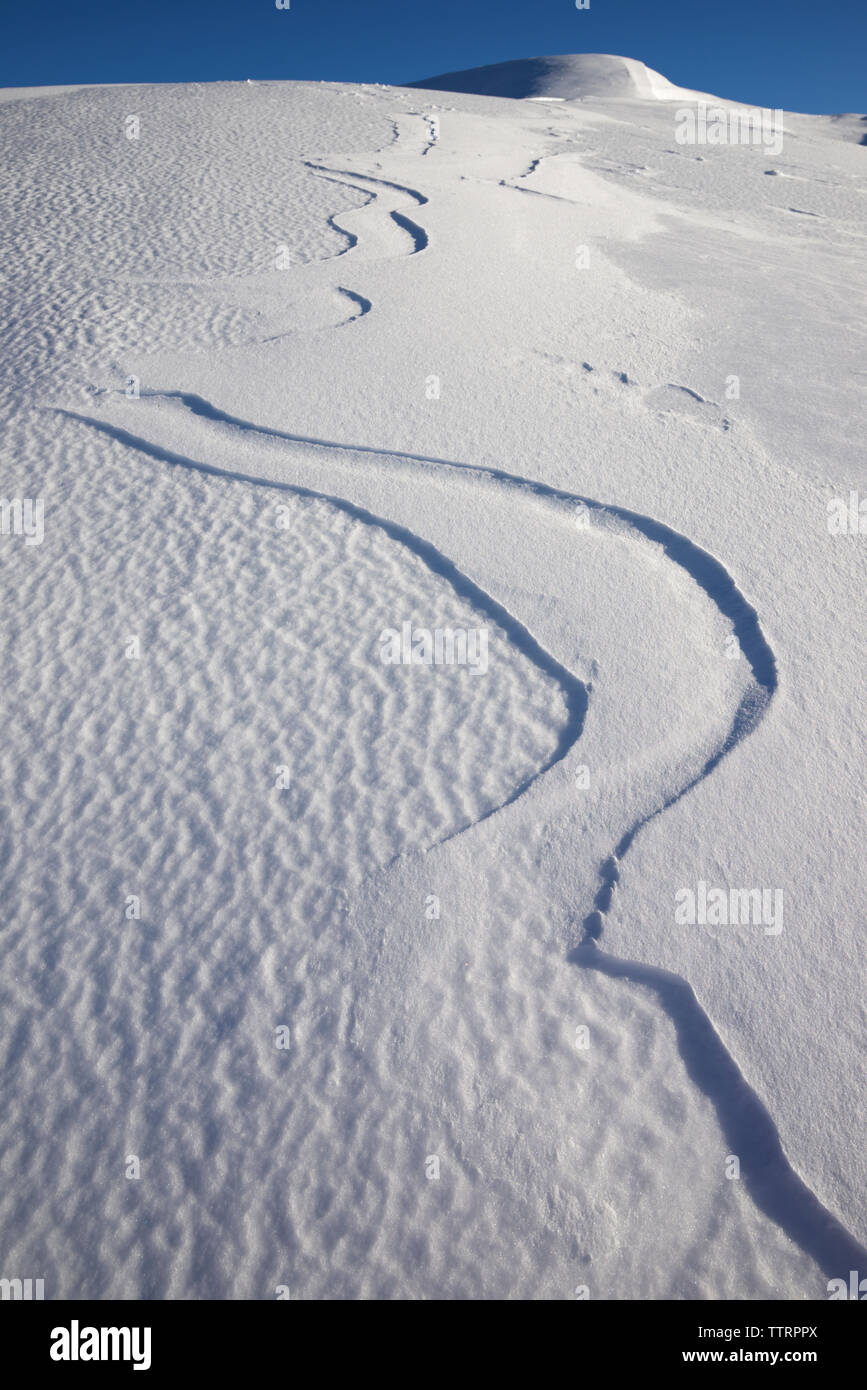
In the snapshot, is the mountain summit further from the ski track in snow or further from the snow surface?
the ski track in snow

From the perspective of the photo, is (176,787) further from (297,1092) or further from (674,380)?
(674,380)

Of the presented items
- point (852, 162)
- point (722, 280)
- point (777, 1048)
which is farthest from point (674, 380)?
point (852, 162)

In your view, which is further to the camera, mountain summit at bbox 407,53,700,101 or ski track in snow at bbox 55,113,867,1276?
mountain summit at bbox 407,53,700,101

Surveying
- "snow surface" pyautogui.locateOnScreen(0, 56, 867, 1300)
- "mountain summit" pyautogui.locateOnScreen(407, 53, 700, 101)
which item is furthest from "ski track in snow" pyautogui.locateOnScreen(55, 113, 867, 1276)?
"mountain summit" pyautogui.locateOnScreen(407, 53, 700, 101)

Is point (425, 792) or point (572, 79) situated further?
point (572, 79)

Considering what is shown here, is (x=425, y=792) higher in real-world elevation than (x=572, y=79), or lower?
lower

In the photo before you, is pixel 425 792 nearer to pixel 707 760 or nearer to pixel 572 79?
pixel 707 760

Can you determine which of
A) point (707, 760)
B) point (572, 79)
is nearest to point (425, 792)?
point (707, 760)
